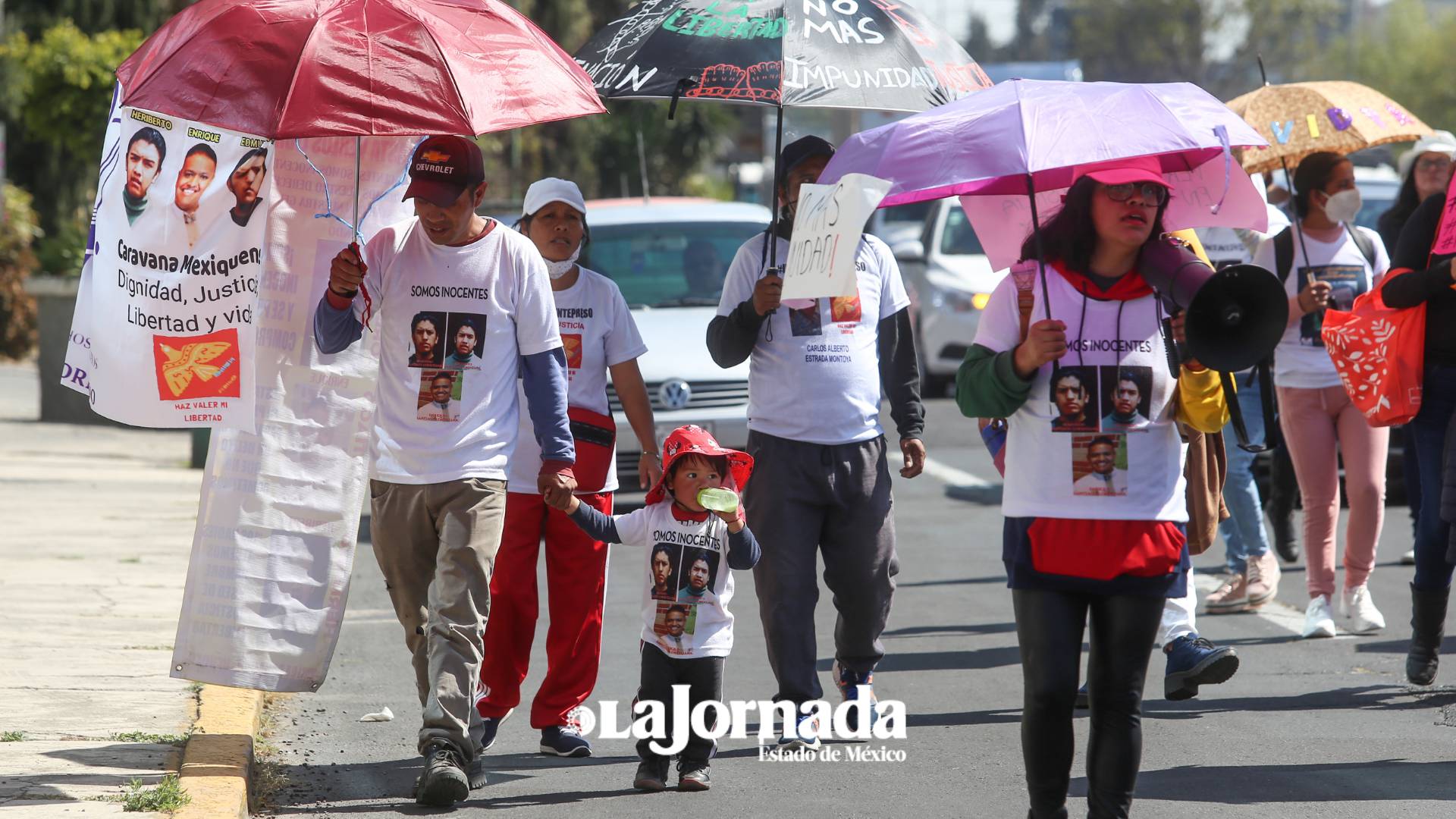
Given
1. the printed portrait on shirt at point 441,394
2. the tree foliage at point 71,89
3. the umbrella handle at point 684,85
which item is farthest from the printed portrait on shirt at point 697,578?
the tree foliage at point 71,89

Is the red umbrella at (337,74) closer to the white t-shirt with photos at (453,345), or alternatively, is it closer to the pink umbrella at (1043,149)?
the white t-shirt with photos at (453,345)

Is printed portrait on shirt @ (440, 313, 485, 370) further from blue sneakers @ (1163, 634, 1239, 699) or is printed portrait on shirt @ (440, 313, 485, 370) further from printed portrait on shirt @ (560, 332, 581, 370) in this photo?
blue sneakers @ (1163, 634, 1239, 699)

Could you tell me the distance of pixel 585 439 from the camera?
6430mm

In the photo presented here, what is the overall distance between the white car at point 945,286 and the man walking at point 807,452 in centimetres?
1175

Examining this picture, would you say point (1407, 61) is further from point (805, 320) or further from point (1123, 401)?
point (1123, 401)

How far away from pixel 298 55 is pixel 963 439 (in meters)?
12.2

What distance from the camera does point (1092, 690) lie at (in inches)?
189

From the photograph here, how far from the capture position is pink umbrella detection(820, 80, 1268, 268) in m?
4.71

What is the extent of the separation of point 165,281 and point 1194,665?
11.7 feet

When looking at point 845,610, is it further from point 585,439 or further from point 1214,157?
point 1214,157

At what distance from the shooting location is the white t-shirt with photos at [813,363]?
20.9ft

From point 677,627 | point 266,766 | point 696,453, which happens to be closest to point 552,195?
point 696,453

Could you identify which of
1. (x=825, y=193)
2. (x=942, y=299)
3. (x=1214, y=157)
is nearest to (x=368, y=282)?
(x=825, y=193)

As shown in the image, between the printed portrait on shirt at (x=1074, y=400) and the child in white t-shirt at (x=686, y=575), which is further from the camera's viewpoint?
the child in white t-shirt at (x=686, y=575)
